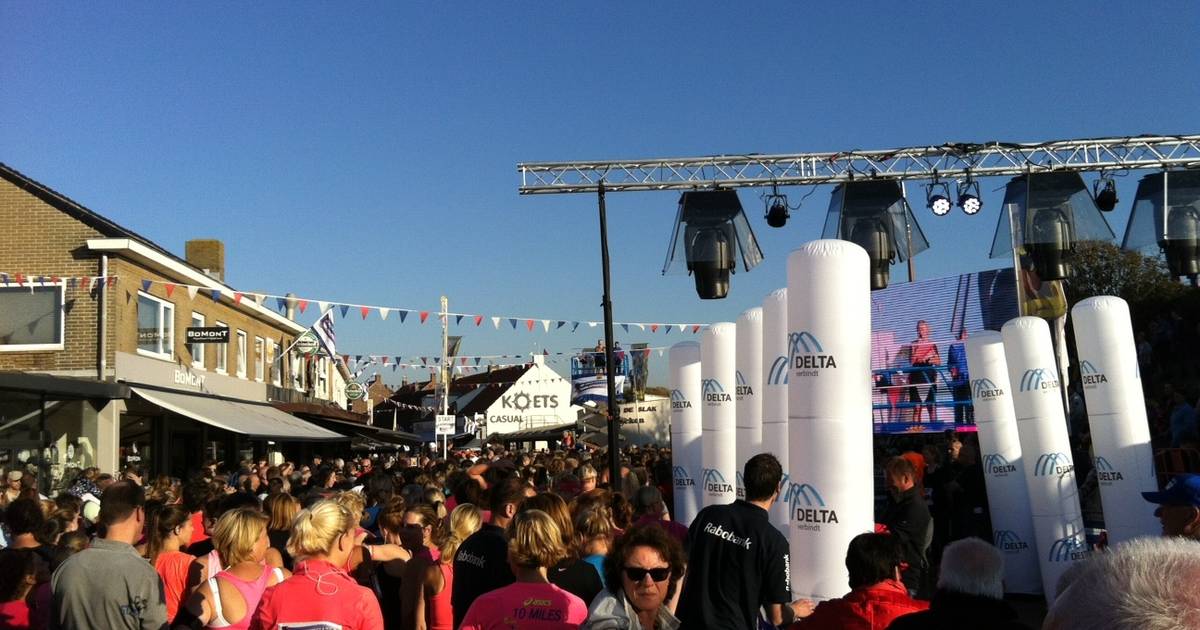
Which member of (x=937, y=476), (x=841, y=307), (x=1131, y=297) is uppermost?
(x=1131, y=297)

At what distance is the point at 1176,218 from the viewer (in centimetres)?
1367

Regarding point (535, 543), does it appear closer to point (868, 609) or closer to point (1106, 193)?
point (868, 609)

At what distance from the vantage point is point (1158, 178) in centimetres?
1388

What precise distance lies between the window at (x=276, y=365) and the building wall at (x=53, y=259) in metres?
12.1

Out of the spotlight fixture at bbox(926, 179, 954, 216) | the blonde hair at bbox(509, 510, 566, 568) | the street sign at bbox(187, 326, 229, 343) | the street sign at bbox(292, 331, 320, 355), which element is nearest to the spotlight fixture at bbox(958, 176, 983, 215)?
the spotlight fixture at bbox(926, 179, 954, 216)

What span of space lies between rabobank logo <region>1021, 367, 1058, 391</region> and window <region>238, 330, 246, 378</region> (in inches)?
882

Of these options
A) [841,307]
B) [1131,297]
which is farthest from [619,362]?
[841,307]

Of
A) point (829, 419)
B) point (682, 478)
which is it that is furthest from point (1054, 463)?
point (829, 419)

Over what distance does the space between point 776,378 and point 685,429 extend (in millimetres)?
4147

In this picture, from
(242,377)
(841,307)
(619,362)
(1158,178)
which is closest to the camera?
(841,307)

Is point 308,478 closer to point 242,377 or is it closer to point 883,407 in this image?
point 883,407

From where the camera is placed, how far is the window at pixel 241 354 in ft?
93.0

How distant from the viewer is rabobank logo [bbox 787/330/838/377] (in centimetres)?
775

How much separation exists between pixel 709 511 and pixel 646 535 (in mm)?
1580
